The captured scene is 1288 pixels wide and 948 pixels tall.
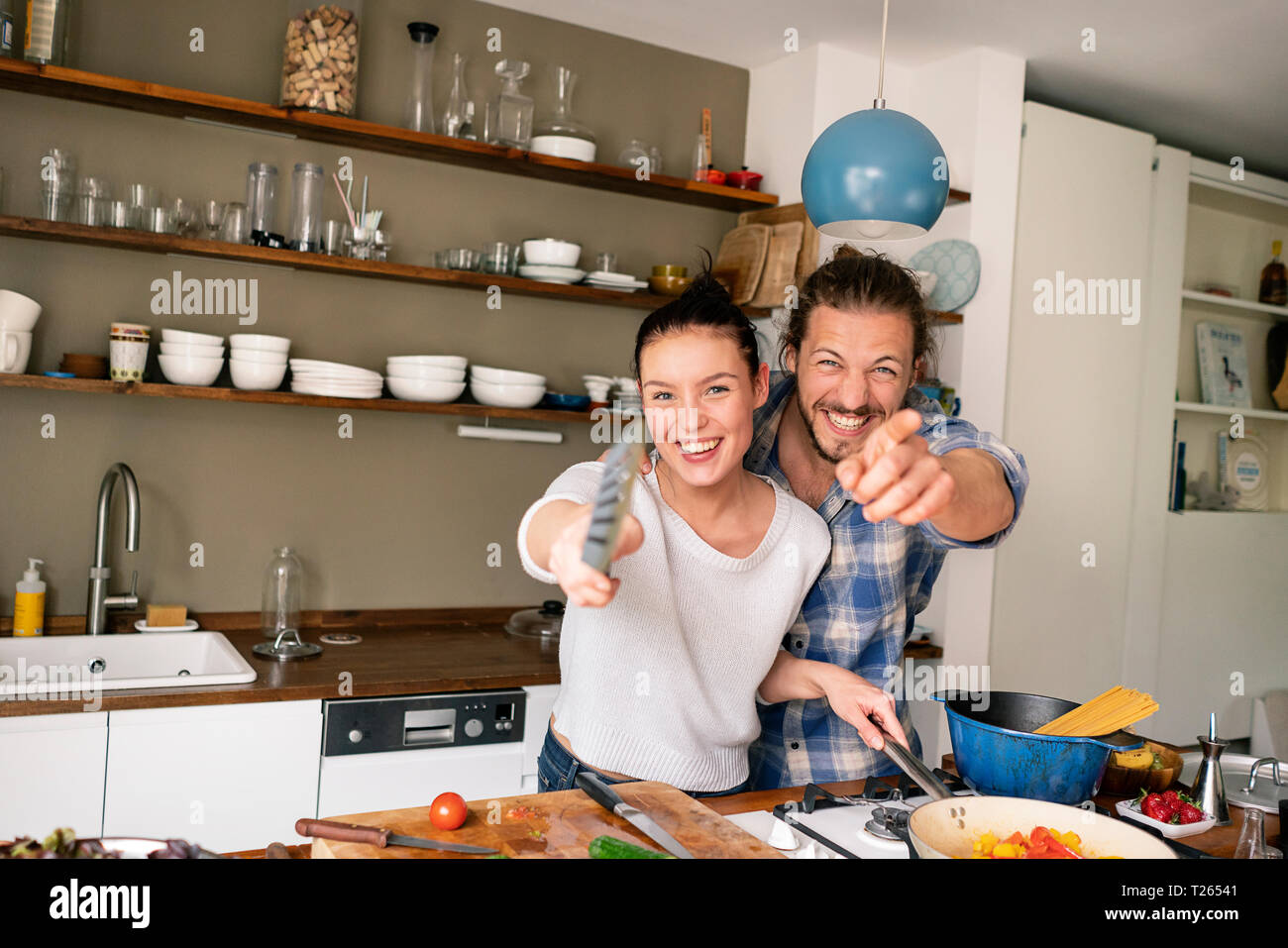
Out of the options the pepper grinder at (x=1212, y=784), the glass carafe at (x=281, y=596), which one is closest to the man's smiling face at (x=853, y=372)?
the pepper grinder at (x=1212, y=784)

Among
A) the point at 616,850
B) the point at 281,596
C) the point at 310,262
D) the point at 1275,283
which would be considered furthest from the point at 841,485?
the point at 1275,283

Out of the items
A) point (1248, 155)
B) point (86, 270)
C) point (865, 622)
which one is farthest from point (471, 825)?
point (1248, 155)

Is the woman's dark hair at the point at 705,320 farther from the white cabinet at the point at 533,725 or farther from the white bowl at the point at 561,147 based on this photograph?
the white bowl at the point at 561,147

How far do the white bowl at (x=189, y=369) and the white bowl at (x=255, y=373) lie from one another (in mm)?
49

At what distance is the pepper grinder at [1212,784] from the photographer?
162 centimetres

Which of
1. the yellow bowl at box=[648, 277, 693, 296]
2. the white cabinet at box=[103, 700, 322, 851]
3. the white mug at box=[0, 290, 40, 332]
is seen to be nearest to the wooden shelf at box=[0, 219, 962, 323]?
the yellow bowl at box=[648, 277, 693, 296]

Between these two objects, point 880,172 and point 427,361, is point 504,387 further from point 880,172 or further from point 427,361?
point 880,172

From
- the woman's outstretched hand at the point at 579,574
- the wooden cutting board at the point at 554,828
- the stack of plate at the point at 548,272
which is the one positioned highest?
the stack of plate at the point at 548,272

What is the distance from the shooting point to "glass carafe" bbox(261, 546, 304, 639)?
2943 millimetres

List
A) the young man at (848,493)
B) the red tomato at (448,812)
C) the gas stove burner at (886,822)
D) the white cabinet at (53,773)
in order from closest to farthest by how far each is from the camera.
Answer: the red tomato at (448,812) → the gas stove burner at (886,822) → the young man at (848,493) → the white cabinet at (53,773)

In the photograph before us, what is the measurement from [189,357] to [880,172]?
5.96 feet

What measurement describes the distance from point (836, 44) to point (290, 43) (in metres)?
1.71
